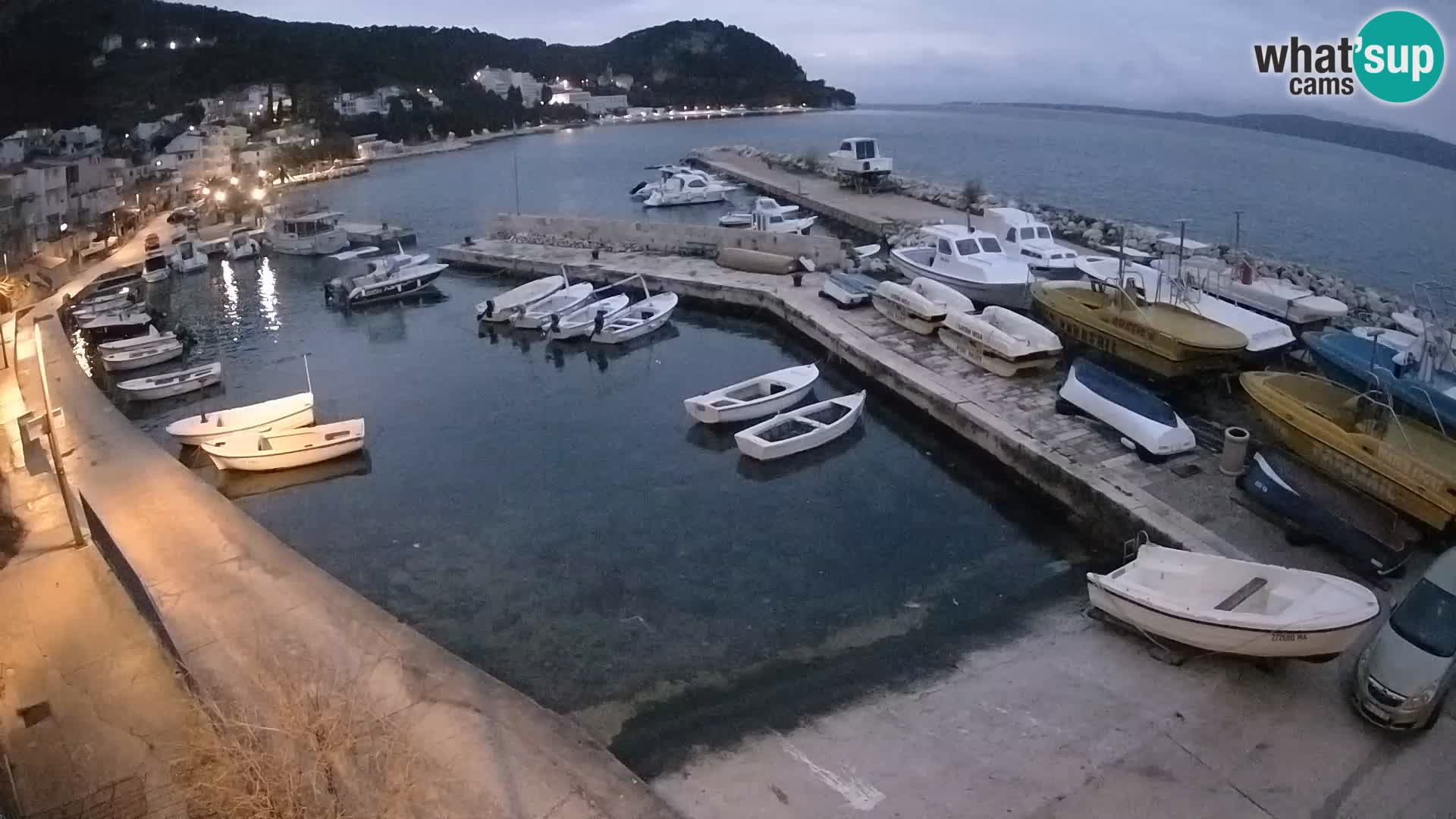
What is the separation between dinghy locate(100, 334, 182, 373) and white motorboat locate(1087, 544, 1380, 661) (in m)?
22.4

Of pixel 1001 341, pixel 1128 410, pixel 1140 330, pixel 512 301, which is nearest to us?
pixel 1128 410

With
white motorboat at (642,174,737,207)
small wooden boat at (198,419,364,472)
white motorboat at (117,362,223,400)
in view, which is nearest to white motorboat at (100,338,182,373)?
white motorboat at (117,362,223,400)

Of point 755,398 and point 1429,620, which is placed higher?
point 755,398

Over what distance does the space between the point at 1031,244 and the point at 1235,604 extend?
49.5ft

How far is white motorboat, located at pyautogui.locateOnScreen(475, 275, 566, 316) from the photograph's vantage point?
24031mm

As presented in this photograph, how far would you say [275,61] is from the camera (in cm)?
10731

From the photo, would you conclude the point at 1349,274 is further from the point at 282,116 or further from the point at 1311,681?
the point at 282,116

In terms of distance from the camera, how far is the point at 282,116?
93.1 meters

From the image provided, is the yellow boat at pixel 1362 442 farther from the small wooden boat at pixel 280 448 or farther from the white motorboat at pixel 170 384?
the white motorboat at pixel 170 384

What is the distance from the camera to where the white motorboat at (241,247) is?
116ft

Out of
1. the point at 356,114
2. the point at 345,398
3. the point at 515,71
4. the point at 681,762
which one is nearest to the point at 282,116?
the point at 356,114

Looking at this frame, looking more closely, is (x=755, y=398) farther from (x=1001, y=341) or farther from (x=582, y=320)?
(x=582, y=320)

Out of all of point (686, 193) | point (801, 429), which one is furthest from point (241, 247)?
point (801, 429)

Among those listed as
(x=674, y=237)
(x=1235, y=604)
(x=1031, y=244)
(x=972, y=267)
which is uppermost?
(x=674, y=237)
